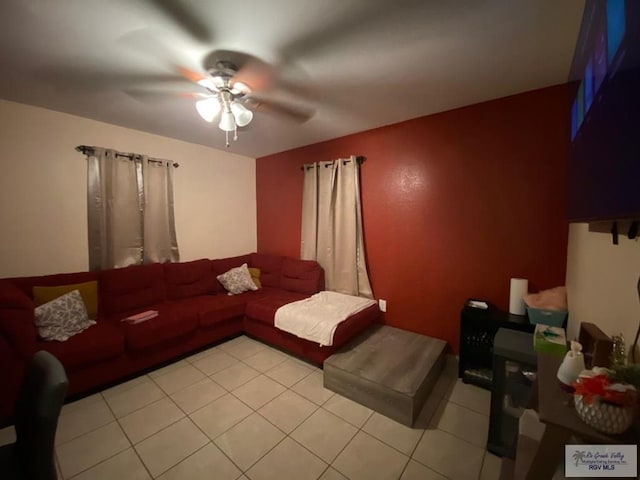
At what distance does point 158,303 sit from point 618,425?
3.50m

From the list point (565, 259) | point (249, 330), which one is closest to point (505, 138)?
point (565, 259)

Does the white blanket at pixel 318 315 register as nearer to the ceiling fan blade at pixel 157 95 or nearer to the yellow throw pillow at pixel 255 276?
the yellow throw pillow at pixel 255 276

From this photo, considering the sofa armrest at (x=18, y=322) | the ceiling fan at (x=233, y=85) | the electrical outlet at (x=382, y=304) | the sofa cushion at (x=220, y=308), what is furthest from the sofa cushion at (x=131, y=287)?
the electrical outlet at (x=382, y=304)

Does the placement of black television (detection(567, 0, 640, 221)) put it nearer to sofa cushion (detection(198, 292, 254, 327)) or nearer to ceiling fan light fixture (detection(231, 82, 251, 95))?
ceiling fan light fixture (detection(231, 82, 251, 95))

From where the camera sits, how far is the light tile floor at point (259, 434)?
1.48 m

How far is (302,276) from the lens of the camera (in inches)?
136

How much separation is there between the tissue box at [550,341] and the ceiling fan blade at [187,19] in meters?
2.48

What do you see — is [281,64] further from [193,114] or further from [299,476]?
[299,476]

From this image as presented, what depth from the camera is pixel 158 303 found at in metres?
2.93

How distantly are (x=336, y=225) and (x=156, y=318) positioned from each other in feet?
7.26

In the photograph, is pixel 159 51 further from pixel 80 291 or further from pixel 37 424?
pixel 80 291

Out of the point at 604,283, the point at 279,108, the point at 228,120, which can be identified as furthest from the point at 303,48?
the point at 604,283

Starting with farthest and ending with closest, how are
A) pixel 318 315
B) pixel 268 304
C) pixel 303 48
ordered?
1. pixel 268 304
2. pixel 318 315
3. pixel 303 48

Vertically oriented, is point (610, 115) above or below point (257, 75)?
below
